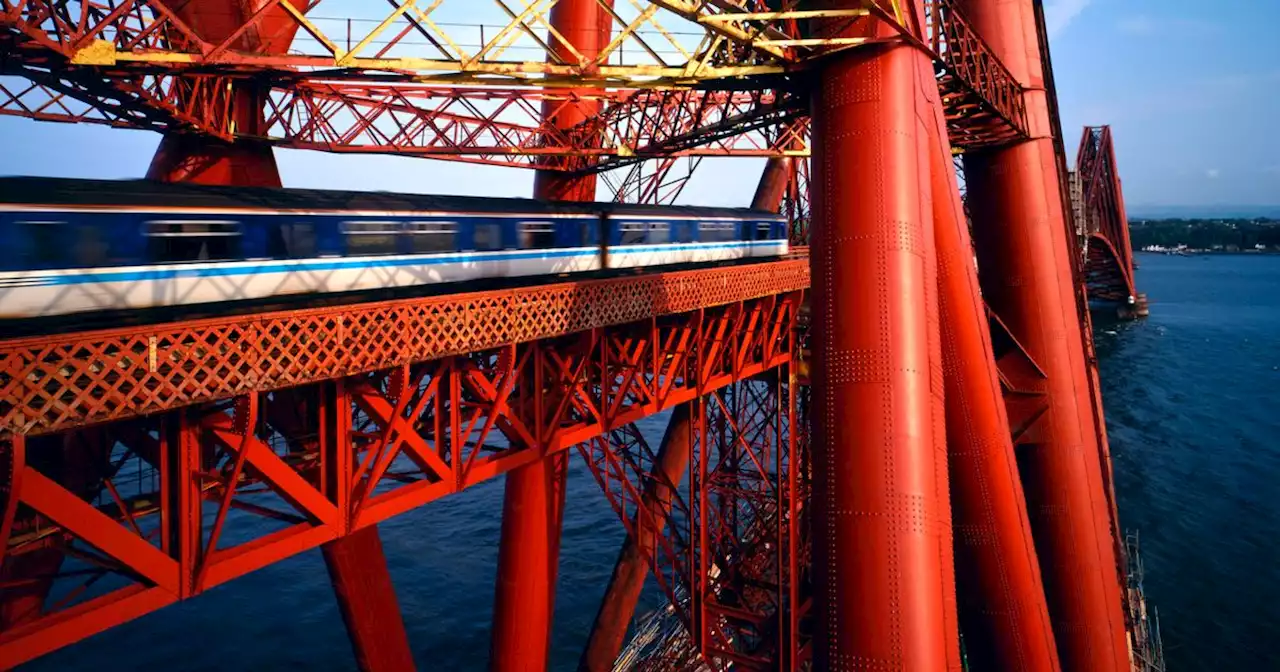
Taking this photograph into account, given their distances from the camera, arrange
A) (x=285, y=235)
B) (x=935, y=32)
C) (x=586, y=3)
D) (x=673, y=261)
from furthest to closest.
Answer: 1. (x=586, y=3)
2. (x=673, y=261)
3. (x=285, y=235)
4. (x=935, y=32)

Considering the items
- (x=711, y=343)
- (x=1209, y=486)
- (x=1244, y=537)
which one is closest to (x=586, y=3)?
(x=711, y=343)

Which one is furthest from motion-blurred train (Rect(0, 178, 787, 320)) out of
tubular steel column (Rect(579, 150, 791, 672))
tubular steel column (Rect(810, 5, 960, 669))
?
tubular steel column (Rect(810, 5, 960, 669))

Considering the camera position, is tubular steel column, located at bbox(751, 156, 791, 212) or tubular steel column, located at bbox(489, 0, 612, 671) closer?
tubular steel column, located at bbox(489, 0, 612, 671)

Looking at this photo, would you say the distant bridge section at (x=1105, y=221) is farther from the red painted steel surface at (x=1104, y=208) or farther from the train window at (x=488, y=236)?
the train window at (x=488, y=236)

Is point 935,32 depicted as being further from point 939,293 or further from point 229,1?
point 229,1

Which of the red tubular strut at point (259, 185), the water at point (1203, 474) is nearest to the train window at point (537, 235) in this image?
the red tubular strut at point (259, 185)

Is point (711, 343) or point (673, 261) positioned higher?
point (673, 261)

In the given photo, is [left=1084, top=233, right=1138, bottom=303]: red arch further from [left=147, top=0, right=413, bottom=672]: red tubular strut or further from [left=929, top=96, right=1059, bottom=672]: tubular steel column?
[left=147, top=0, right=413, bottom=672]: red tubular strut

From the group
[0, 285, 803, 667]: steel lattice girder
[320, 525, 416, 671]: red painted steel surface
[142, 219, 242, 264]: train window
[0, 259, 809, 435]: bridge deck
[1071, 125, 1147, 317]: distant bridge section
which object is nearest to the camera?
[0, 259, 809, 435]: bridge deck
